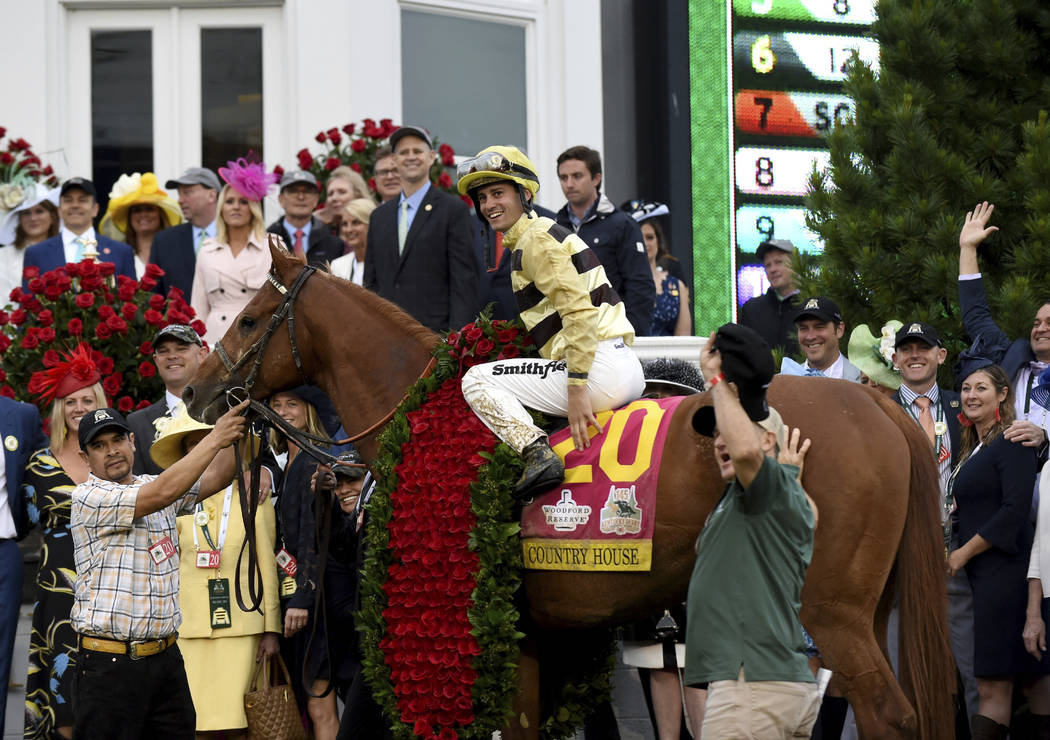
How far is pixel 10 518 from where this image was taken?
7523mm

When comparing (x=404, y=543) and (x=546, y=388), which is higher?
(x=546, y=388)

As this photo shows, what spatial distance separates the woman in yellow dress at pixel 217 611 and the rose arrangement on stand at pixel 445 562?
4.11ft

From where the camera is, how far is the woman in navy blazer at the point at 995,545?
717 cm

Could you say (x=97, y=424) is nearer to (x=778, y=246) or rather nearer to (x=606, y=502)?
(x=606, y=502)

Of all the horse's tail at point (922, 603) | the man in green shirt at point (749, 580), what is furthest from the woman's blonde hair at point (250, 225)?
the man in green shirt at point (749, 580)

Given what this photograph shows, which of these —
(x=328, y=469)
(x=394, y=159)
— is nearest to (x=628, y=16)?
(x=394, y=159)

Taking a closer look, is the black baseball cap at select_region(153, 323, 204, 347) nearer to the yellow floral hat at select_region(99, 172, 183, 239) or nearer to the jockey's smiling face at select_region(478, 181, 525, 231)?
the jockey's smiling face at select_region(478, 181, 525, 231)

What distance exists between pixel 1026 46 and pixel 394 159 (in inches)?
163

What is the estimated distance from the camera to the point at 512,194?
6.26 metres

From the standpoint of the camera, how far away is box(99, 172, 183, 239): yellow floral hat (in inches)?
419

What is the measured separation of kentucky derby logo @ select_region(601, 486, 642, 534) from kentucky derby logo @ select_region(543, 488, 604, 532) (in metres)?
0.09

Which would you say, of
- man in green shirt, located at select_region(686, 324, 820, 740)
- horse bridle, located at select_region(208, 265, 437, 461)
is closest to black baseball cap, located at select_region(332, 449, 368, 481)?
horse bridle, located at select_region(208, 265, 437, 461)

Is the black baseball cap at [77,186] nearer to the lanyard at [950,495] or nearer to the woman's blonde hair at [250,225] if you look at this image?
the woman's blonde hair at [250,225]

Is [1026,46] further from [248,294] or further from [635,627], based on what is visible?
[248,294]
